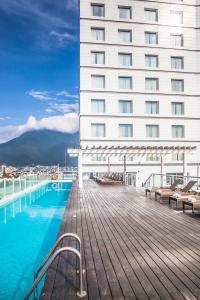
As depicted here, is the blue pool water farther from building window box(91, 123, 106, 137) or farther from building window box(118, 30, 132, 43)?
building window box(118, 30, 132, 43)

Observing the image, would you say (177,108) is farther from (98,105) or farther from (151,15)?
(151,15)

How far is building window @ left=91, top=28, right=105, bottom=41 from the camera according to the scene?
30.5 m

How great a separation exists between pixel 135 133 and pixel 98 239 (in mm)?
25228

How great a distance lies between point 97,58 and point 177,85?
11392mm

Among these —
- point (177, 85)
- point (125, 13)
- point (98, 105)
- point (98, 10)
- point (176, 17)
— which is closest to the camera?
point (98, 105)

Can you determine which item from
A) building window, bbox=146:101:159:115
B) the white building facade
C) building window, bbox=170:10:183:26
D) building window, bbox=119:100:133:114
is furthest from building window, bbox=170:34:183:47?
building window, bbox=119:100:133:114

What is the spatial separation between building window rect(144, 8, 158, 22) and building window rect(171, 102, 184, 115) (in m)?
11.5

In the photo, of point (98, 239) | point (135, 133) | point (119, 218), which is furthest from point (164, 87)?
point (98, 239)

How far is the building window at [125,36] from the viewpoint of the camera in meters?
31.2

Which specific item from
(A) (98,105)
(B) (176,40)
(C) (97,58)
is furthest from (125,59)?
(B) (176,40)

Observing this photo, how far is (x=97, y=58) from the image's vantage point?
3036 cm

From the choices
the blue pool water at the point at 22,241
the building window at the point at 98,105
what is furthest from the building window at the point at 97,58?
the blue pool water at the point at 22,241

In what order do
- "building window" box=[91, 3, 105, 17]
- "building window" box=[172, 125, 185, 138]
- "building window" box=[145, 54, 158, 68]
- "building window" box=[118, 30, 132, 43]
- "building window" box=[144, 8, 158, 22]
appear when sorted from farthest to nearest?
1. "building window" box=[144, 8, 158, 22]
2. "building window" box=[145, 54, 158, 68]
3. "building window" box=[172, 125, 185, 138]
4. "building window" box=[118, 30, 132, 43]
5. "building window" box=[91, 3, 105, 17]

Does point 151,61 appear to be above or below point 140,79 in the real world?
above
